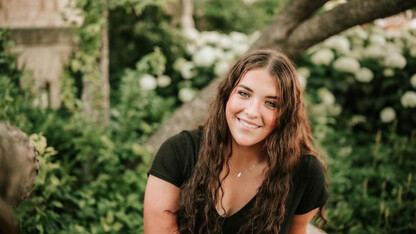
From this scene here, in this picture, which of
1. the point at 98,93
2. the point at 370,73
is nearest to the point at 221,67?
the point at 98,93

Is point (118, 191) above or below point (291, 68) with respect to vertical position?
below

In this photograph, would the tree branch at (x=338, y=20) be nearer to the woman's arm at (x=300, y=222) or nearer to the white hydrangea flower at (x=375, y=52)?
the woman's arm at (x=300, y=222)

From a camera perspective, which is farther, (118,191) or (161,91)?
(161,91)

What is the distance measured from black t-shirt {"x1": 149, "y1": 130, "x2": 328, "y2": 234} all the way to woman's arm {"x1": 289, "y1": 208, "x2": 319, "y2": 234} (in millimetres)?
32

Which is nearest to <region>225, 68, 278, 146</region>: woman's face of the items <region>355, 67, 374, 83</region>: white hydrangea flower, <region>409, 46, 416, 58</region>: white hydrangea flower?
<region>355, 67, 374, 83</region>: white hydrangea flower

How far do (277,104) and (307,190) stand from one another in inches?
19.5

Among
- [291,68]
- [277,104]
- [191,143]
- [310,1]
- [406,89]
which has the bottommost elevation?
[406,89]

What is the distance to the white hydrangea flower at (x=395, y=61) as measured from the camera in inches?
171

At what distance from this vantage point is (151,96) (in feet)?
12.3

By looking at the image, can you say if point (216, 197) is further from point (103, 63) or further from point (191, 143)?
point (103, 63)

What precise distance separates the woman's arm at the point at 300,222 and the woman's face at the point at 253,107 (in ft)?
1.68

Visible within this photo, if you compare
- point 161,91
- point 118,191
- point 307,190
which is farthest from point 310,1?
point 161,91

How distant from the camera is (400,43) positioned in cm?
495

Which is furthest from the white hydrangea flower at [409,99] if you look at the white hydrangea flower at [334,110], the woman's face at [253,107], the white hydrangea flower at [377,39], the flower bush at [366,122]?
the woman's face at [253,107]
